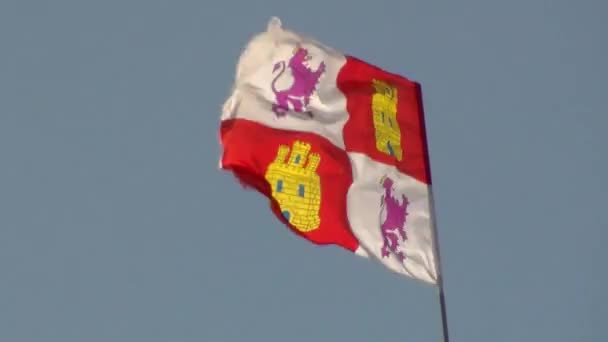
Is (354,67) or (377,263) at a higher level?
(354,67)

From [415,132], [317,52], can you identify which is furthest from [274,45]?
[415,132]

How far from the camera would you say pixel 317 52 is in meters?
25.0

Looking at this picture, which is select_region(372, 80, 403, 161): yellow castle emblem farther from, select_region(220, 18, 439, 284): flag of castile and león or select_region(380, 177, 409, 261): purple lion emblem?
select_region(380, 177, 409, 261): purple lion emblem

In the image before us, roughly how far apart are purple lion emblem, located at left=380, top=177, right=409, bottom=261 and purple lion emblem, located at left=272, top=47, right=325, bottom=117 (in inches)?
60.6

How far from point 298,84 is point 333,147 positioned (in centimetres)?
99

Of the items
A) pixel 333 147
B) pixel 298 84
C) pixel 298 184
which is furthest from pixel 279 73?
pixel 298 184

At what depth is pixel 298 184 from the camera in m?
23.7

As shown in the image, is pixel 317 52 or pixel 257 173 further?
pixel 317 52

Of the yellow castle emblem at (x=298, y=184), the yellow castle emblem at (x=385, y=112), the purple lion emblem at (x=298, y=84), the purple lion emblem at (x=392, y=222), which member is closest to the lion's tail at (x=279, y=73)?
the purple lion emblem at (x=298, y=84)

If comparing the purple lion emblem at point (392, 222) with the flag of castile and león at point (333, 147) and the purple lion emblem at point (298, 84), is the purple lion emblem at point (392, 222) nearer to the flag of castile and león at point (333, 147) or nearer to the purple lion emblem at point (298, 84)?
the flag of castile and león at point (333, 147)

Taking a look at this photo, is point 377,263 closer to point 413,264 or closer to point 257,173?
point 413,264

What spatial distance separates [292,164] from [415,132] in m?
1.93

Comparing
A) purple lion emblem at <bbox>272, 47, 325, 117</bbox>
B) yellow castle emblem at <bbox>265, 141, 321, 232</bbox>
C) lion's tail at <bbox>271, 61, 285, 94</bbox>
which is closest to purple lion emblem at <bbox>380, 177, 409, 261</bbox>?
yellow castle emblem at <bbox>265, 141, 321, 232</bbox>

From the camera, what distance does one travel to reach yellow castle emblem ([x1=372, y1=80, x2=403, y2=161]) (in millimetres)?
24766
